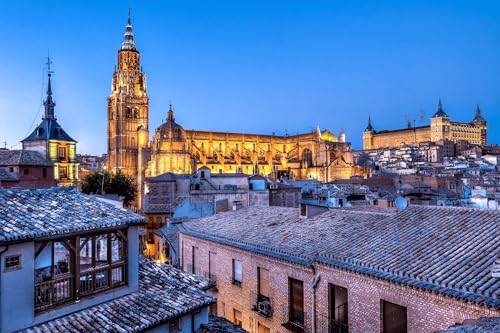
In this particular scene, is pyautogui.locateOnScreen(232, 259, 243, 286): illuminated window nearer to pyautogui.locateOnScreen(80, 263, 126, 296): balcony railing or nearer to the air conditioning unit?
the air conditioning unit

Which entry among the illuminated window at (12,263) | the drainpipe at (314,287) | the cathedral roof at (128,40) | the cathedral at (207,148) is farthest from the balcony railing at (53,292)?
the cathedral roof at (128,40)

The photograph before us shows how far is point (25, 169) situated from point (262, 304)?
3290 cm

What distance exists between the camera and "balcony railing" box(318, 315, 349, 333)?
12.9 metres

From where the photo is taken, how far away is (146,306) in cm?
1105

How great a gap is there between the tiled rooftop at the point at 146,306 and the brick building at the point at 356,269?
3.75m

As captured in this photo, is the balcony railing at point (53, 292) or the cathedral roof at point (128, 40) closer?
the balcony railing at point (53, 292)

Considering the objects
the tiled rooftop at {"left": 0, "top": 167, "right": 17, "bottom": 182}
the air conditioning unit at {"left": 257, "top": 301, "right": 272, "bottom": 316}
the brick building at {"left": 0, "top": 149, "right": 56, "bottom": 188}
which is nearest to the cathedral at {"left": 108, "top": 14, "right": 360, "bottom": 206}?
the brick building at {"left": 0, "top": 149, "right": 56, "bottom": 188}

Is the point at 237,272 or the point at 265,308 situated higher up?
the point at 237,272

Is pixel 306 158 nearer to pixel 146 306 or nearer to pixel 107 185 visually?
pixel 107 185

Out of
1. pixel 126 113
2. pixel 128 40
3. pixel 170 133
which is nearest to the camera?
pixel 170 133

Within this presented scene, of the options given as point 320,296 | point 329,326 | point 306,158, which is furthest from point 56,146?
point 306,158

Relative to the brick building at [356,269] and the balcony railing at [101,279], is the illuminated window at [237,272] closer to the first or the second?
the brick building at [356,269]

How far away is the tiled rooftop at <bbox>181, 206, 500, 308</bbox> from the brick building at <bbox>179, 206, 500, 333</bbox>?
28mm

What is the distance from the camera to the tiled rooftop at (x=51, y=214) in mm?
9398
